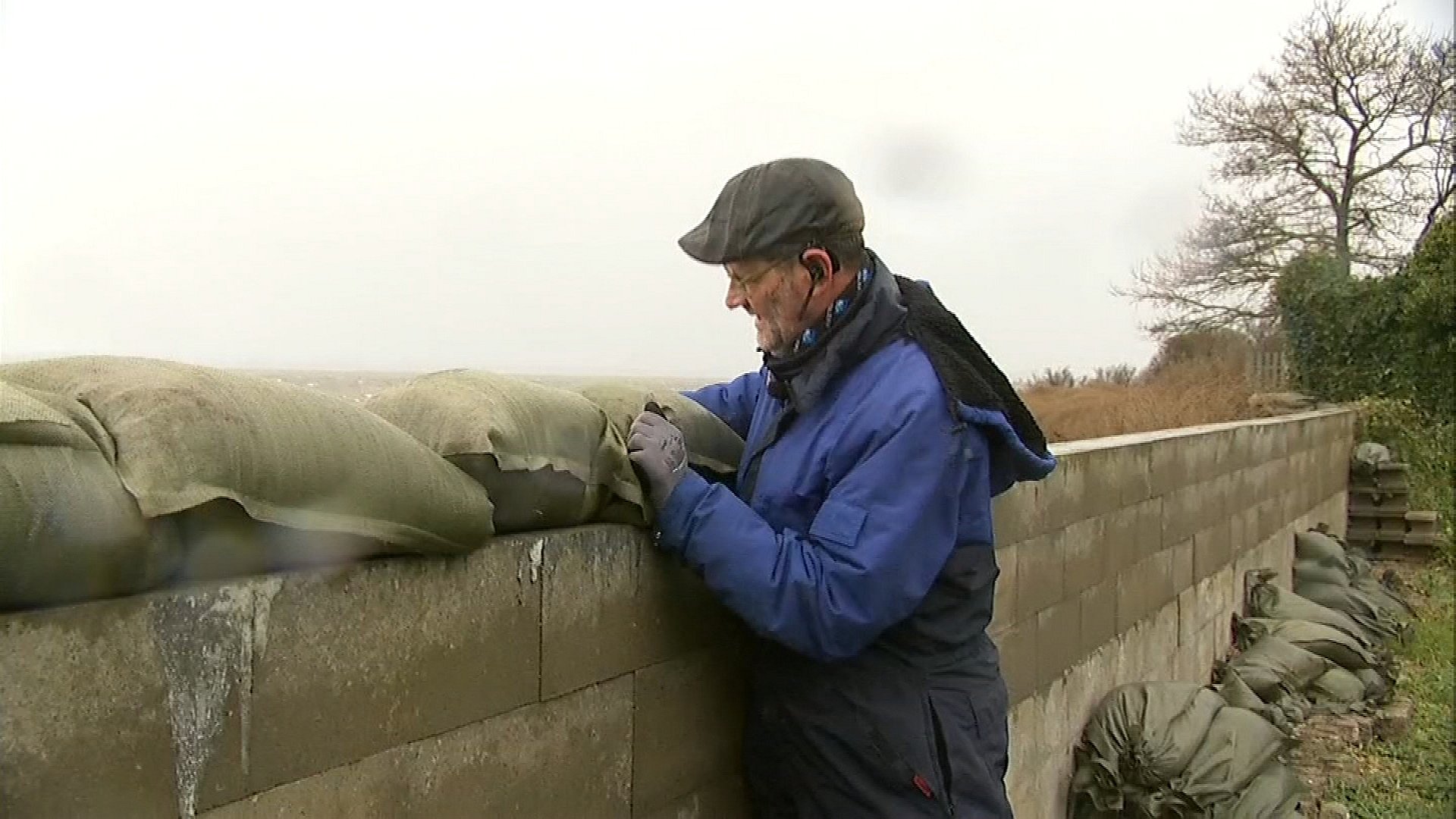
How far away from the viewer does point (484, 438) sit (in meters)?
1.79

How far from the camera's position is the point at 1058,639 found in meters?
4.55

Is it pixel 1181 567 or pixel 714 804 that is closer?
pixel 714 804

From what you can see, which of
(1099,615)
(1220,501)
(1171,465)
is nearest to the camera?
(1099,615)

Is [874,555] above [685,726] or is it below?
above

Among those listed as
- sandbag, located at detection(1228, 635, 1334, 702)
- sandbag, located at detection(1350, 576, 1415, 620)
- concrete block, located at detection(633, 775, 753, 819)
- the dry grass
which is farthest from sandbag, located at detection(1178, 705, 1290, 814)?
sandbag, located at detection(1350, 576, 1415, 620)

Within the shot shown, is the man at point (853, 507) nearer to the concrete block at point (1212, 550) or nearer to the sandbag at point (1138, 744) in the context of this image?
the sandbag at point (1138, 744)

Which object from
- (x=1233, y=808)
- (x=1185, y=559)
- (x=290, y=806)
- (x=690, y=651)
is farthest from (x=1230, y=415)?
(x=290, y=806)

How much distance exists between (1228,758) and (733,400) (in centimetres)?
313

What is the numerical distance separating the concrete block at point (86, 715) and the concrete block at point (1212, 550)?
20.7 ft

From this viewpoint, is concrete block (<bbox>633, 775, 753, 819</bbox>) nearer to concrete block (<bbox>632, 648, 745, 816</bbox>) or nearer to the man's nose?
concrete block (<bbox>632, 648, 745, 816</bbox>)

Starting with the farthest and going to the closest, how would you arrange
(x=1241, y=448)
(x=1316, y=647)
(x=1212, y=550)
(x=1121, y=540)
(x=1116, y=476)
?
(x=1241, y=448) < (x=1212, y=550) < (x=1316, y=647) < (x=1121, y=540) < (x=1116, y=476)

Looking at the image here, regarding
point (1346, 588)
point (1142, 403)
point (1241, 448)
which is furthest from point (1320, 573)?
point (1142, 403)

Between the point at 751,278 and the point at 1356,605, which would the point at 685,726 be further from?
the point at 1356,605

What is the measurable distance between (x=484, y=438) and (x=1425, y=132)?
2442cm
